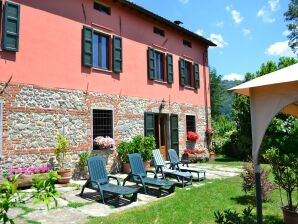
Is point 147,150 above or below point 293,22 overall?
below

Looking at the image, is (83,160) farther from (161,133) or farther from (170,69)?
(170,69)

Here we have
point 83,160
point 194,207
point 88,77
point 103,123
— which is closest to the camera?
point 194,207

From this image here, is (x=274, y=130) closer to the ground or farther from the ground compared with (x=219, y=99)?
closer to the ground

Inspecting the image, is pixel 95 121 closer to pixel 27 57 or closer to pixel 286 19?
pixel 27 57

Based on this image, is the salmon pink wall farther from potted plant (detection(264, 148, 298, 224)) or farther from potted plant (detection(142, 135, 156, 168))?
potted plant (detection(264, 148, 298, 224))

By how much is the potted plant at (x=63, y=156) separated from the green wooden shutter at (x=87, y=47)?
2.79m

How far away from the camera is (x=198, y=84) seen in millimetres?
15594

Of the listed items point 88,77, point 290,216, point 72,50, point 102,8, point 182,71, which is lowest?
point 290,216

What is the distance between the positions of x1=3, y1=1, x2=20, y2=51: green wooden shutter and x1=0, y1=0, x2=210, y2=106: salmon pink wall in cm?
17

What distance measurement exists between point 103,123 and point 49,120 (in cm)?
225

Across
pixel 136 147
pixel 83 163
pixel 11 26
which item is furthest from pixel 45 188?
pixel 136 147

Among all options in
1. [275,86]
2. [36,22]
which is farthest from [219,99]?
[275,86]

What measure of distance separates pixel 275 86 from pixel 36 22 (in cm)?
741

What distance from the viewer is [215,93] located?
112 ft
